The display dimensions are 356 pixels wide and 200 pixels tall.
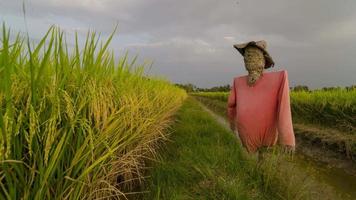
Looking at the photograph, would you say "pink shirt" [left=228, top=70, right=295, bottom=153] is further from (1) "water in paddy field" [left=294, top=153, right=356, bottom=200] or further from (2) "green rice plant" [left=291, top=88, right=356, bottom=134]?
(2) "green rice plant" [left=291, top=88, right=356, bottom=134]

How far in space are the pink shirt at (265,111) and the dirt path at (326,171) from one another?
416mm

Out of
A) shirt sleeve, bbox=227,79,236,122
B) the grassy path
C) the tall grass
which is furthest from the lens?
shirt sleeve, bbox=227,79,236,122

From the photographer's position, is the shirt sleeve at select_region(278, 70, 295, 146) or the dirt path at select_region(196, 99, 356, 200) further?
the dirt path at select_region(196, 99, 356, 200)

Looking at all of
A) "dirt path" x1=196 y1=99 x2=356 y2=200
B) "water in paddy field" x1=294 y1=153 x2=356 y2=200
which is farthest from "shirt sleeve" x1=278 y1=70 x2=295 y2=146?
"water in paddy field" x1=294 y1=153 x2=356 y2=200

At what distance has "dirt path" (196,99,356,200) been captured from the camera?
4.39 metres

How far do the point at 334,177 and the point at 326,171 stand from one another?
1.16 feet

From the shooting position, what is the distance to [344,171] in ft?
18.4

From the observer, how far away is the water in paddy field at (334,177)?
4.50m

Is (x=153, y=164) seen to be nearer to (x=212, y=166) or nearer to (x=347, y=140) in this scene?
(x=212, y=166)

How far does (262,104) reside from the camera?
137 inches

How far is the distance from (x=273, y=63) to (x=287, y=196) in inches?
48.4

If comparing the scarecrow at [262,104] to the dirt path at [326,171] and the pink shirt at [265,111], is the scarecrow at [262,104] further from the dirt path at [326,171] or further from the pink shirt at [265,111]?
the dirt path at [326,171]

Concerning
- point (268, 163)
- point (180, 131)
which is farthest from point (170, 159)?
point (180, 131)

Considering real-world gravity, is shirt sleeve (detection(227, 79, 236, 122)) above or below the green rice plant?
above
